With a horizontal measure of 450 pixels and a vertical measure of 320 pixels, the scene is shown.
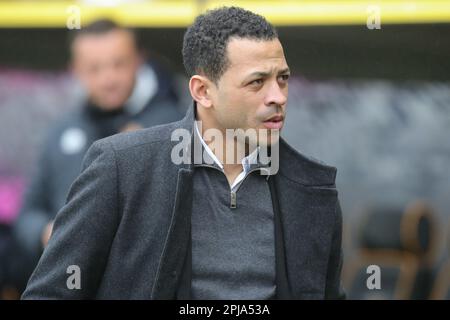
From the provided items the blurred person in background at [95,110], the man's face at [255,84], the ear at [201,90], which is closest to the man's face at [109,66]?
the blurred person in background at [95,110]

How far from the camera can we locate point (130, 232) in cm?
255

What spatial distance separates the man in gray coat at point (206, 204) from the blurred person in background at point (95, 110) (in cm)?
198

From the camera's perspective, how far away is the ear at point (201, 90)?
268 centimetres

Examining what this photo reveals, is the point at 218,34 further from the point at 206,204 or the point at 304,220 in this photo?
the point at 304,220

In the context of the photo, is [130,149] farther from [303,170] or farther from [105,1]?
[105,1]

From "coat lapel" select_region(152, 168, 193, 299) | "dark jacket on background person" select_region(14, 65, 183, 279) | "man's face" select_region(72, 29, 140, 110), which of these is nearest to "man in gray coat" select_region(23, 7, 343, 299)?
"coat lapel" select_region(152, 168, 193, 299)

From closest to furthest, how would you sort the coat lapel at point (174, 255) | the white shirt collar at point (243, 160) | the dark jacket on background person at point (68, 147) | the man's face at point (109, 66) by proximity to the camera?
the coat lapel at point (174, 255), the white shirt collar at point (243, 160), the dark jacket on background person at point (68, 147), the man's face at point (109, 66)

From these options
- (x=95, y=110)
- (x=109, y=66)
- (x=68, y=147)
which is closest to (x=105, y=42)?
(x=109, y=66)

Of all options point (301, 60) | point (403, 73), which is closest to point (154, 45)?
point (301, 60)

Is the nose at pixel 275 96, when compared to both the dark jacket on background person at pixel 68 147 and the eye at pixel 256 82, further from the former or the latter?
the dark jacket on background person at pixel 68 147

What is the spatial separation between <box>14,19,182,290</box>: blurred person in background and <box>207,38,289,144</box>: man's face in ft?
6.70

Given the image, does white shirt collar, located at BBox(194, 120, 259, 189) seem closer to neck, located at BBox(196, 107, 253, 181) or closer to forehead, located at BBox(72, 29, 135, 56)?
neck, located at BBox(196, 107, 253, 181)

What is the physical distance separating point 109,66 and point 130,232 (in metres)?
2.37

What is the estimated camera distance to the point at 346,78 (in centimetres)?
478
